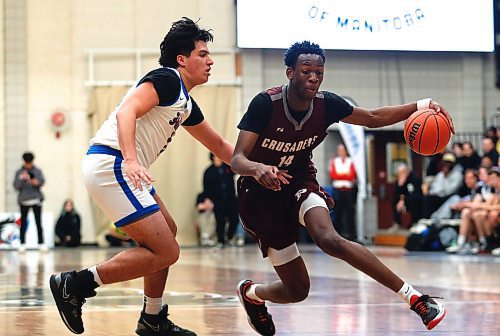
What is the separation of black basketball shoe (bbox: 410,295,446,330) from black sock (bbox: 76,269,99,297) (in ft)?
5.46

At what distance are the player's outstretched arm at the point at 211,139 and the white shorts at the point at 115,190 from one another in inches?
30.7

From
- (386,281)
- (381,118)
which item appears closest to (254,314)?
(386,281)

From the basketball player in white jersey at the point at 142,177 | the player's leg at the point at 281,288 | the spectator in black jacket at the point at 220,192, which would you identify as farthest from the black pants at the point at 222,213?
the basketball player in white jersey at the point at 142,177

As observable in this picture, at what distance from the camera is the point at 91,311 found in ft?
24.8

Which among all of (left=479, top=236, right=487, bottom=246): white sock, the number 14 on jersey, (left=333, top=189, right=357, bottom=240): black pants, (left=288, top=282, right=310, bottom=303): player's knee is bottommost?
(left=479, top=236, right=487, bottom=246): white sock

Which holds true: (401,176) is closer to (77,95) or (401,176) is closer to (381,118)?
(77,95)

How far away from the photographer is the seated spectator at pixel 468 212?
1591cm

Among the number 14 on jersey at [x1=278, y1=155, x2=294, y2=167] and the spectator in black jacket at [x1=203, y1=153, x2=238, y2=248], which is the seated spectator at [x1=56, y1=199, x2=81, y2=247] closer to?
the spectator in black jacket at [x1=203, y1=153, x2=238, y2=248]

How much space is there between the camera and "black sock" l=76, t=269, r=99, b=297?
5.62 m

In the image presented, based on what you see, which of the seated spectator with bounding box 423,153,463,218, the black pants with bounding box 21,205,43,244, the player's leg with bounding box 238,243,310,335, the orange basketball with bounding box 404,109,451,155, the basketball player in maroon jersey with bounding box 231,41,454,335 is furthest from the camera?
the black pants with bounding box 21,205,43,244

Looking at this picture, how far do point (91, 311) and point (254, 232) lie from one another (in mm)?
1844

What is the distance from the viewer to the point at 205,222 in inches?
819

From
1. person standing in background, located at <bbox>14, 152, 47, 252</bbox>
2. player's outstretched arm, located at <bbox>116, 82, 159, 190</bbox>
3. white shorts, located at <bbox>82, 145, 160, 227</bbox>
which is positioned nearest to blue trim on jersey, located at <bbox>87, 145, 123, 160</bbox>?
white shorts, located at <bbox>82, 145, 160, 227</bbox>

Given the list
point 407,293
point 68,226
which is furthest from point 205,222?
point 407,293
